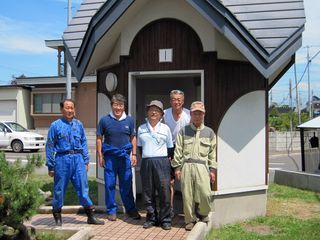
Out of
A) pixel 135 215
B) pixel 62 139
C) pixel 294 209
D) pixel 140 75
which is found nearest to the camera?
pixel 62 139

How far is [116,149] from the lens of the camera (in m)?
6.87

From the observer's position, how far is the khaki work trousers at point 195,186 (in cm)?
629

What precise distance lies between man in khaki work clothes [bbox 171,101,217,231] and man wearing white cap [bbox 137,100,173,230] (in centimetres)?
19

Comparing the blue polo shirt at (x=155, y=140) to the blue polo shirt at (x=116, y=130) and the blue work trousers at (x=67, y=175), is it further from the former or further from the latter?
the blue work trousers at (x=67, y=175)

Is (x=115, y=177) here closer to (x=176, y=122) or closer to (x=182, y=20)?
(x=176, y=122)

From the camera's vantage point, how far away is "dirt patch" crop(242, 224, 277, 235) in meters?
7.07

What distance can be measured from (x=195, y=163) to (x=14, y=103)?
29098 millimetres

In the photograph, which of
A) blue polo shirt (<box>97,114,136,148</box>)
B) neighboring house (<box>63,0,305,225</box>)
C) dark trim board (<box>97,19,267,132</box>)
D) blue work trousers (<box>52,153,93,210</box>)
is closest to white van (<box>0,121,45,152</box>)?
neighboring house (<box>63,0,305,225</box>)

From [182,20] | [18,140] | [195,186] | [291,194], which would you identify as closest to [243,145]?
[195,186]

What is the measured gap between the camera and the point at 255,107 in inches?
301

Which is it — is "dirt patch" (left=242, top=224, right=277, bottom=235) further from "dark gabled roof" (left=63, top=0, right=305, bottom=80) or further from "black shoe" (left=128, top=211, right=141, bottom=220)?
"dark gabled roof" (left=63, top=0, right=305, bottom=80)

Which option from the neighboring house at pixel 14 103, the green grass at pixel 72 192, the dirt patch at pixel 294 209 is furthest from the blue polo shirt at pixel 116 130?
the neighboring house at pixel 14 103

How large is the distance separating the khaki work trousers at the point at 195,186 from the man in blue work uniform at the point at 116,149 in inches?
39.9

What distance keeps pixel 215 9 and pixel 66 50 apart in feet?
11.0
